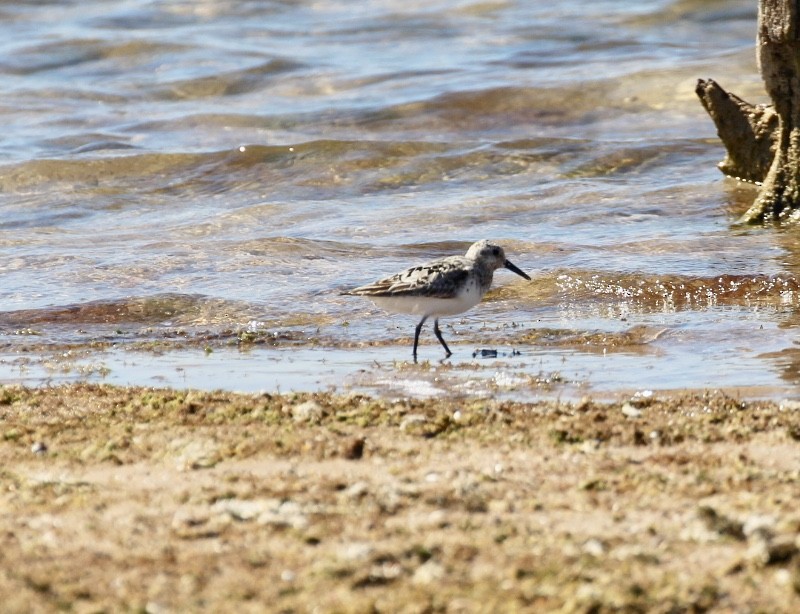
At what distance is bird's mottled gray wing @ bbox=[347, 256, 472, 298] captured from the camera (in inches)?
338

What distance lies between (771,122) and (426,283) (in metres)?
6.79

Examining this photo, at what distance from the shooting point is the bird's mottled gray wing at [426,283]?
8586 mm

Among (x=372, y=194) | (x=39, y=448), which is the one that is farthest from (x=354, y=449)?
(x=372, y=194)

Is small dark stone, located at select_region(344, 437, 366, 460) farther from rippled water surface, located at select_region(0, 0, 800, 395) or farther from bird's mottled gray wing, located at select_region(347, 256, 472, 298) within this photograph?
bird's mottled gray wing, located at select_region(347, 256, 472, 298)

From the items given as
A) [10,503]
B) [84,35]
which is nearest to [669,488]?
[10,503]

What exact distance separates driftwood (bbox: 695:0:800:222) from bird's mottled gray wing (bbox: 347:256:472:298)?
4.48m

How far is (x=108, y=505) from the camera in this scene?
518 centimetres

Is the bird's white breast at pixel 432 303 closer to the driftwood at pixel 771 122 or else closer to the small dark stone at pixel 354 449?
the small dark stone at pixel 354 449

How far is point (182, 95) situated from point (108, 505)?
18.5 metres

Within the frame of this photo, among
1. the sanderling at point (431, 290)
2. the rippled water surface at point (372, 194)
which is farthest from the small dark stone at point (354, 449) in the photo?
the sanderling at point (431, 290)

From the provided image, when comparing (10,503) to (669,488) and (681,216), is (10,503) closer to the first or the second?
(669,488)

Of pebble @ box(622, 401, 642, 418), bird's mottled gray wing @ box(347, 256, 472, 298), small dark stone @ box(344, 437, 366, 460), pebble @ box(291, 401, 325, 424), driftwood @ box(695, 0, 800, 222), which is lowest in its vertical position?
pebble @ box(622, 401, 642, 418)

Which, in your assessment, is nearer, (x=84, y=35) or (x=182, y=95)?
(x=182, y=95)

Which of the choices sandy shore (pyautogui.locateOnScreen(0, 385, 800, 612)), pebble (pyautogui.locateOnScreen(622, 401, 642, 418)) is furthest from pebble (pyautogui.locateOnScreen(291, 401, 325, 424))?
pebble (pyautogui.locateOnScreen(622, 401, 642, 418))
